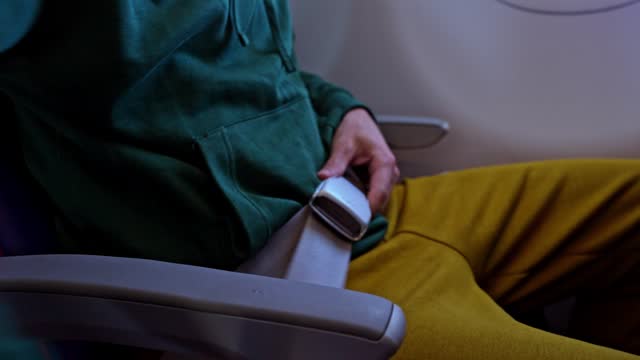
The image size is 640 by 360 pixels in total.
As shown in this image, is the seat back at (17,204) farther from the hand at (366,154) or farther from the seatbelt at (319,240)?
the hand at (366,154)

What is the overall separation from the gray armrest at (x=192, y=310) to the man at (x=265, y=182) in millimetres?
157

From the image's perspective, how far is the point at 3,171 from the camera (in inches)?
26.4

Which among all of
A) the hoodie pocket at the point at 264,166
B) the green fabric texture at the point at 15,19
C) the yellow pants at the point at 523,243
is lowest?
the yellow pants at the point at 523,243

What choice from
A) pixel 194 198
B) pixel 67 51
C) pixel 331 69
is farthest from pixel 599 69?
pixel 67 51

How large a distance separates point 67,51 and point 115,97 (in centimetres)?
7

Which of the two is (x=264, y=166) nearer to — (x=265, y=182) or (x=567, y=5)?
(x=265, y=182)

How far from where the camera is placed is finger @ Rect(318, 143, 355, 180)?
0.87m

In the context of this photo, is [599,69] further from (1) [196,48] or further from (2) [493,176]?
(1) [196,48]

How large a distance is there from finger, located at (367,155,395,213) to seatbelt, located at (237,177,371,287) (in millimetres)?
86

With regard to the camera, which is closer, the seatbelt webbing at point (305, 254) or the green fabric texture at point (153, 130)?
the green fabric texture at point (153, 130)

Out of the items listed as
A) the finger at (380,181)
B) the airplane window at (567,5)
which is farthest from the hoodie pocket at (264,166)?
the airplane window at (567,5)

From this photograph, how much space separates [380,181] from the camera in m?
0.93

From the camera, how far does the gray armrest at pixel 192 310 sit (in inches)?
18.1

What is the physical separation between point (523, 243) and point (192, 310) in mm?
616
